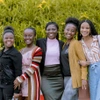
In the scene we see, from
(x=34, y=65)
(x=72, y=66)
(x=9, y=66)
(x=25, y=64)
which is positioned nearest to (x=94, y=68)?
(x=72, y=66)

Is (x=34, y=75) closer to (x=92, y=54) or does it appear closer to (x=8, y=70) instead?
(x=8, y=70)

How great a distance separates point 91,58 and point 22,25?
2272 mm

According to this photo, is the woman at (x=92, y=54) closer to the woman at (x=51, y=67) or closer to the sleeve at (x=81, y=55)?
the sleeve at (x=81, y=55)

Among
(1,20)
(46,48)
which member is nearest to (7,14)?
(1,20)

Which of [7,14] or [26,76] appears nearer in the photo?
[26,76]

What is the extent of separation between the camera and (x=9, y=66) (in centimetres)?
524

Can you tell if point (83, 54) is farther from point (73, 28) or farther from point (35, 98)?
point (35, 98)

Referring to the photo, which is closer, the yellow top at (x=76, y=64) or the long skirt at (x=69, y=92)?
the yellow top at (x=76, y=64)

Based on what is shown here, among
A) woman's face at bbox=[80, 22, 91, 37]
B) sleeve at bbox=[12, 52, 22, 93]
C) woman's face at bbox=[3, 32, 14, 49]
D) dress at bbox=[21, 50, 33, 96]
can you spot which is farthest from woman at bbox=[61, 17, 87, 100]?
woman's face at bbox=[3, 32, 14, 49]

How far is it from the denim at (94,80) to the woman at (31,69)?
0.80m

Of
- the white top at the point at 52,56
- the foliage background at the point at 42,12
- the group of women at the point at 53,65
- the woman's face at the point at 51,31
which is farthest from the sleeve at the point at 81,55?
the foliage background at the point at 42,12

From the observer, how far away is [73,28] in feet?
18.2

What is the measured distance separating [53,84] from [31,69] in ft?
1.46

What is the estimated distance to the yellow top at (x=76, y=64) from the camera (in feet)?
17.3
